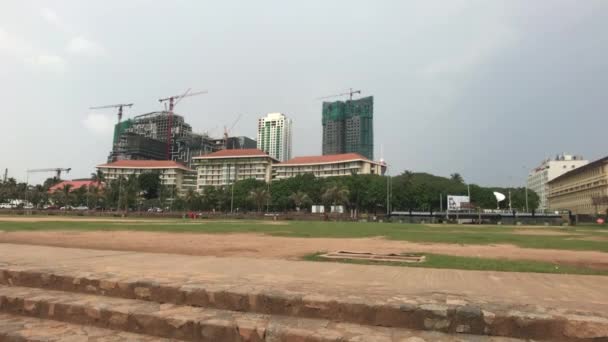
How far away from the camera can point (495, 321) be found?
4.32 m

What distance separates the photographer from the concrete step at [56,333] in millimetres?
4812

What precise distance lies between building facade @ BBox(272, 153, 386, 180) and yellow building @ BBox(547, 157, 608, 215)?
6168 centimetres

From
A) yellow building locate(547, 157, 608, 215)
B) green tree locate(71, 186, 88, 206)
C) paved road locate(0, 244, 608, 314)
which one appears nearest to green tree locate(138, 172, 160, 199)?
green tree locate(71, 186, 88, 206)

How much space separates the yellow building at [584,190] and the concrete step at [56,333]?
3814 inches

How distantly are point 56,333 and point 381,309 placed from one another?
4301 mm

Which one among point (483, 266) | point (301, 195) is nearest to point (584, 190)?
point (301, 195)

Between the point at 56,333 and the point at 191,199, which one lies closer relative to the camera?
the point at 56,333

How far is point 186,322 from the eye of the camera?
480 cm

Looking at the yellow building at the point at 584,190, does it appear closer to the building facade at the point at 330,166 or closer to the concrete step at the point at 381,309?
the building facade at the point at 330,166

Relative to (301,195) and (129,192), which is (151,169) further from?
(301,195)

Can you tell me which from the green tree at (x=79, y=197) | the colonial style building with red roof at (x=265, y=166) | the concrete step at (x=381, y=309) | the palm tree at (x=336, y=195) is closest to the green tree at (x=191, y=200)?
the green tree at (x=79, y=197)

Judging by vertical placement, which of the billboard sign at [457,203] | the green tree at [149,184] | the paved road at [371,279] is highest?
the green tree at [149,184]

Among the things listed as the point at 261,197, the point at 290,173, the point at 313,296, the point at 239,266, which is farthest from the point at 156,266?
the point at 290,173

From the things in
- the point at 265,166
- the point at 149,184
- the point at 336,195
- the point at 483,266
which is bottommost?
the point at 483,266
